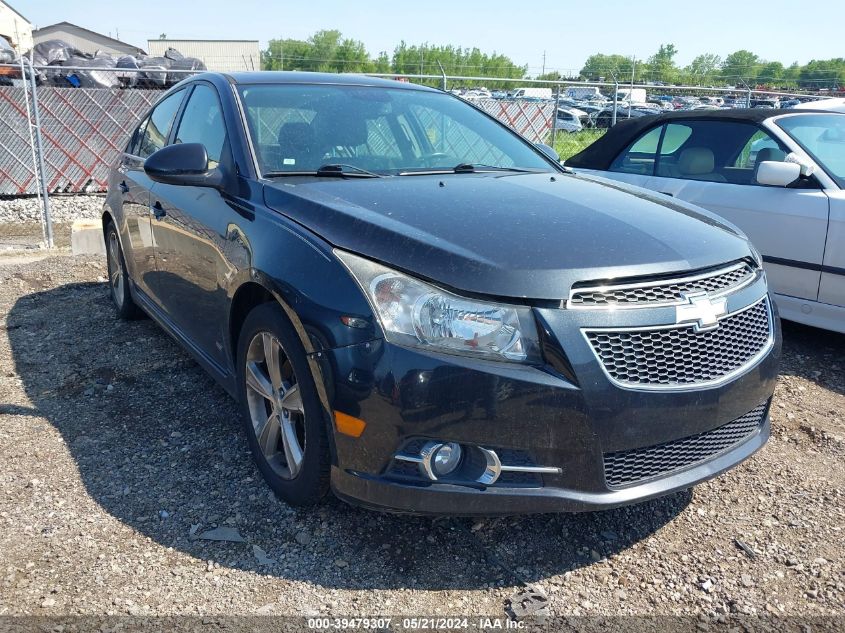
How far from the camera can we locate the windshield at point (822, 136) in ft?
15.8

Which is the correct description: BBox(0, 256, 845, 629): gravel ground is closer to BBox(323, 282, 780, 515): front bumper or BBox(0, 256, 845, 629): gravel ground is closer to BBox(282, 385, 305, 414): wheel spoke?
BBox(323, 282, 780, 515): front bumper

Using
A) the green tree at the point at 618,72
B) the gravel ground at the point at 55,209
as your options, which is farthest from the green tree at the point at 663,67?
the gravel ground at the point at 55,209

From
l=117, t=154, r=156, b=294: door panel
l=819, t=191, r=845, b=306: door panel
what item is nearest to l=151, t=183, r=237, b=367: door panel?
l=117, t=154, r=156, b=294: door panel

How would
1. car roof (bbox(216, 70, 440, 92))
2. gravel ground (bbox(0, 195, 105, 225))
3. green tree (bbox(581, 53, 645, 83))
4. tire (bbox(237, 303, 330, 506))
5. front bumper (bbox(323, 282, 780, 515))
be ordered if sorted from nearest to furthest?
front bumper (bbox(323, 282, 780, 515)) < tire (bbox(237, 303, 330, 506)) < car roof (bbox(216, 70, 440, 92)) < gravel ground (bbox(0, 195, 105, 225)) < green tree (bbox(581, 53, 645, 83))

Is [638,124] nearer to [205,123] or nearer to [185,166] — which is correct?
[205,123]

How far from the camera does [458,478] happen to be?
89.7 inches

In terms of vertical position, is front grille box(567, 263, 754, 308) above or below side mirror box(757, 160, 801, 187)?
below

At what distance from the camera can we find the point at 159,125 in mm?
4465

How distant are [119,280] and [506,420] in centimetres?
392

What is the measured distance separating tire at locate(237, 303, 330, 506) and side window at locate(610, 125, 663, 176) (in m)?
3.89

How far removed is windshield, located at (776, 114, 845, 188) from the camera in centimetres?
482

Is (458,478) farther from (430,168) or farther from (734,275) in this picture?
(430,168)

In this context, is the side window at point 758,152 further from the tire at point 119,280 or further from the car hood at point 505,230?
the tire at point 119,280

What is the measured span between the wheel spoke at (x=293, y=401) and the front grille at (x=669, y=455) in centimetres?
107
